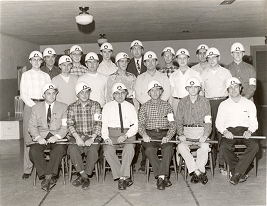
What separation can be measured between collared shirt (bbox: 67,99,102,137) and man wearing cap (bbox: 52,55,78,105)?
38cm

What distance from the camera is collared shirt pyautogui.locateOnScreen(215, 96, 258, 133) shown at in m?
5.13

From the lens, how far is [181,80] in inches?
224

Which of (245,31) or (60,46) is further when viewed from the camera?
(60,46)

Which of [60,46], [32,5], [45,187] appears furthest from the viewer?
[60,46]

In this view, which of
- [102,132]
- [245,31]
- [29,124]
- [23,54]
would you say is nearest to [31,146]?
[29,124]

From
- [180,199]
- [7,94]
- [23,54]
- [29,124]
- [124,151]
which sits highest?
[23,54]

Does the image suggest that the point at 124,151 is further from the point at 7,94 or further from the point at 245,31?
the point at 245,31

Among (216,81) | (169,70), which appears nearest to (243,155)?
(216,81)

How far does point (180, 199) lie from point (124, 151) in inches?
42.4

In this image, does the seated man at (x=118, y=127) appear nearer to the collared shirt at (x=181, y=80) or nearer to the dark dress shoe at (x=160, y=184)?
the dark dress shoe at (x=160, y=184)

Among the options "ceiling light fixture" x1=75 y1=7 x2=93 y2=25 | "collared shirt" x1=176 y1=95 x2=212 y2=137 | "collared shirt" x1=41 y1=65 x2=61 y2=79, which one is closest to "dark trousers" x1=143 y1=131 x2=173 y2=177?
"collared shirt" x1=176 y1=95 x2=212 y2=137

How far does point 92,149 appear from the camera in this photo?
497 centimetres

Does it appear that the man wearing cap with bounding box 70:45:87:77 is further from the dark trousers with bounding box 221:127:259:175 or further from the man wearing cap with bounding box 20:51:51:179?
the dark trousers with bounding box 221:127:259:175

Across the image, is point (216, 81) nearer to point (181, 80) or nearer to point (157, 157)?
point (181, 80)
